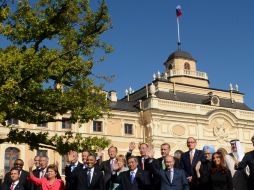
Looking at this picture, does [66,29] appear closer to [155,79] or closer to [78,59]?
[78,59]

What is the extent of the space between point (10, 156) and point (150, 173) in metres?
23.8

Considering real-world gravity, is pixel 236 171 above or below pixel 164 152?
below

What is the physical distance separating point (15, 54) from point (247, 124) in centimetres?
3201

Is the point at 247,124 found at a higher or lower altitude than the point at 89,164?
higher

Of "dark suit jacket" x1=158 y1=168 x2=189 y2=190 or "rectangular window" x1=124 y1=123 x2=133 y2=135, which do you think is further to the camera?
"rectangular window" x1=124 y1=123 x2=133 y2=135

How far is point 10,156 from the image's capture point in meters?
30.9

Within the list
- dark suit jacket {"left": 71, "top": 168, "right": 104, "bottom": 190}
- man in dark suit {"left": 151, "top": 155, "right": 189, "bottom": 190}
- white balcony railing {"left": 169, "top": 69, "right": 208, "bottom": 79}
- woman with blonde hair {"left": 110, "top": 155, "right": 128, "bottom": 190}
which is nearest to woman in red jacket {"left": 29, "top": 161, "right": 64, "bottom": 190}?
dark suit jacket {"left": 71, "top": 168, "right": 104, "bottom": 190}

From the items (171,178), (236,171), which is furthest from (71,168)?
(236,171)

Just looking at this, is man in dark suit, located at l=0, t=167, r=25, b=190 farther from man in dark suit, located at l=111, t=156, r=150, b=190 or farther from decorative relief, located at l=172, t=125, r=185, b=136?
decorative relief, located at l=172, t=125, r=185, b=136

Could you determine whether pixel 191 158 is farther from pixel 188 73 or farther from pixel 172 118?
pixel 188 73

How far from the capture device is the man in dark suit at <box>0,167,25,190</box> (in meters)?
9.17

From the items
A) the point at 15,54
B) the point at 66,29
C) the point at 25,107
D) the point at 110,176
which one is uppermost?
the point at 66,29

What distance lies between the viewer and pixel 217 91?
142ft

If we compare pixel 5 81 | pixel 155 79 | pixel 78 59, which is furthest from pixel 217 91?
pixel 5 81
